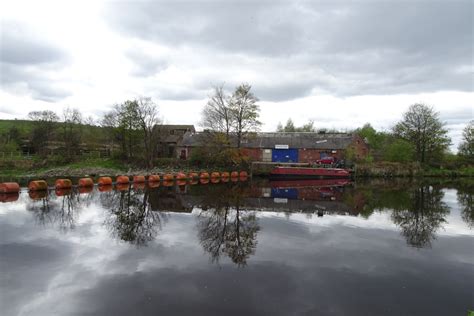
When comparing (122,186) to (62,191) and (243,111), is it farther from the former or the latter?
(243,111)

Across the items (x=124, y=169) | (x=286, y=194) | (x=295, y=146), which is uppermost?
(x=295, y=146)

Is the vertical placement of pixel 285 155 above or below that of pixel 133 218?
above

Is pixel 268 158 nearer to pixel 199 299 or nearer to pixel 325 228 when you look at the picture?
pixel 325 228

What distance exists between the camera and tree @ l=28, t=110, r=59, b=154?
4988 centimetres

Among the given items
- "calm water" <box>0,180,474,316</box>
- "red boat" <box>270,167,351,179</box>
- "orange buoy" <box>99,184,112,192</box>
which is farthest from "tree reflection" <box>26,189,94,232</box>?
"red boat" <box>270,167,351,179</box>

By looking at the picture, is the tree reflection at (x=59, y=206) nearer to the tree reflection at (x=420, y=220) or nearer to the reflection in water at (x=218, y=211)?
the reflection in water at (x=218, y=211)

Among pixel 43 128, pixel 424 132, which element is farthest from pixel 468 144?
pixel 43 128

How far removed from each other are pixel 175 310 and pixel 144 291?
1049mm

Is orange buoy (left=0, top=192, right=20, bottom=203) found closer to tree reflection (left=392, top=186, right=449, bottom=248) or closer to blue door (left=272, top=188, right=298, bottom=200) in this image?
blue door (left=272, top=188, right=298, bottom=200)

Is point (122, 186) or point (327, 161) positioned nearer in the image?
point (122, 186)

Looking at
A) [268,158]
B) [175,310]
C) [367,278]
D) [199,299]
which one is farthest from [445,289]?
[268,158]

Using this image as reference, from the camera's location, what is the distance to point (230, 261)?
8.05 meters

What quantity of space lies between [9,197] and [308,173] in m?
28.8

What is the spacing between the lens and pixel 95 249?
8883mm
